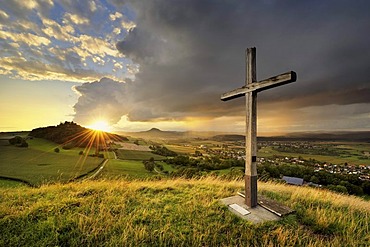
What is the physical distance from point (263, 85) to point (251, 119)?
1.01m

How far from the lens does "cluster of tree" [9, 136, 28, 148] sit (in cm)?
5762

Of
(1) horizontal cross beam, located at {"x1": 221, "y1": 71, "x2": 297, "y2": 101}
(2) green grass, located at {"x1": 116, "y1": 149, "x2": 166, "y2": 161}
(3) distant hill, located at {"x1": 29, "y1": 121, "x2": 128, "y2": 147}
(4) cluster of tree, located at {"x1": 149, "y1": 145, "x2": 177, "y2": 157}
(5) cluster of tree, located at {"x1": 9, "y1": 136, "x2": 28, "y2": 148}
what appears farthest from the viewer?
(4) cluster of tree, located at {"x1": 149, "y1": 145, "x2": 177, "y2": 157}

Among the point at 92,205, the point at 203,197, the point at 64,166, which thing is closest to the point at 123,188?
the point at 92,205

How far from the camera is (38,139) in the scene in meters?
64.6

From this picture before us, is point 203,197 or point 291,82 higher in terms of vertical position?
point 291,82

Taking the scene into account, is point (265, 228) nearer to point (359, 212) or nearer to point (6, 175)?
point (359, 212)

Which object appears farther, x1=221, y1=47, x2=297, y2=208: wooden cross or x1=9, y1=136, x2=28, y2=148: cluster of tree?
x1=9, y1=136, x2=28, y2=148: cluster of tree

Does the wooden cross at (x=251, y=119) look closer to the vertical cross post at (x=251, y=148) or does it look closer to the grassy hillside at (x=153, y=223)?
the vertical cross post at (x=251, y=148)

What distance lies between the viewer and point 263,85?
5.61 meters

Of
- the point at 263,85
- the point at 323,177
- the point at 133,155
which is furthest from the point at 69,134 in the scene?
the point at 263,85

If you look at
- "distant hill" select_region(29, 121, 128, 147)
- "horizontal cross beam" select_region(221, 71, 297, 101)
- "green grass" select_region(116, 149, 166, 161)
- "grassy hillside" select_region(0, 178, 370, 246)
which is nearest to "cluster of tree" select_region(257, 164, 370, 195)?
"green grass" select_region(116, 149, 166, 161)

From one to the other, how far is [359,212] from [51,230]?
8.22m

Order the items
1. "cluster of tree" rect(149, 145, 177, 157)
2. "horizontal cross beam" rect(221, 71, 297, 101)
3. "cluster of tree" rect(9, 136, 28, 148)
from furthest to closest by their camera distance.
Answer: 1. "cluster of tree" rect(149, 145, 177, 157)
2. "cluster of tree" rect(9, 136, 28, 148)
3. "horizontal cross beam" rect(221, 71, 297, 101)

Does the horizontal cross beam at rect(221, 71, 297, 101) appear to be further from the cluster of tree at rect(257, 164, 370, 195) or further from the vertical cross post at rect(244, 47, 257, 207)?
the cluster of tree at rect(257, 164, 370, 195)
